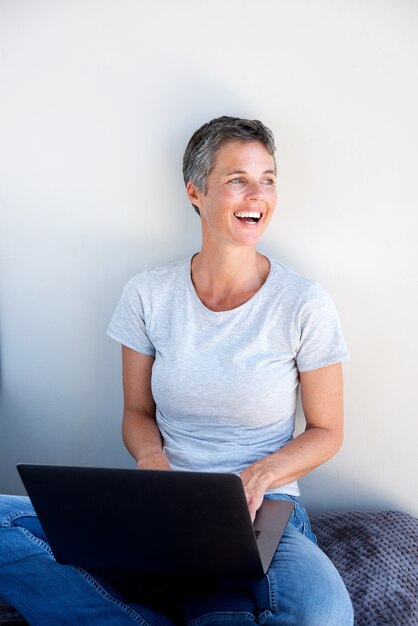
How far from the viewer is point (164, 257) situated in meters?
2.19

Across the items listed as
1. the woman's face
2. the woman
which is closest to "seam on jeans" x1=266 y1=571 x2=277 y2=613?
the woman

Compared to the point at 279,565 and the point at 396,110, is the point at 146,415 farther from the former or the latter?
the point at 396,110

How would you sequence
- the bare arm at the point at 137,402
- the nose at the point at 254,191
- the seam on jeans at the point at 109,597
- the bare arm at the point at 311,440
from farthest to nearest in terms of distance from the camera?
the bare arm at the point at 137,402, the nose at the point at 254,191, the bare arm at the point at 311,440, the seam on jeans at the point at 109,597

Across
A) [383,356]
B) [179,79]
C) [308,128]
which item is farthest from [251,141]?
[383,356]

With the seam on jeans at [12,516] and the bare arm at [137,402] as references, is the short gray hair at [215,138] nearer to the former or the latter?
the bare arm at [137,402]

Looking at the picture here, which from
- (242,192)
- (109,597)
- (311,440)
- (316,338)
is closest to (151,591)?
(109,597)

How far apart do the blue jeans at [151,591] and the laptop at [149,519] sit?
2.7 inches

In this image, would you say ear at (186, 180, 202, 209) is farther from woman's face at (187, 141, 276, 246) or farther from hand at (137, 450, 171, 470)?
hand at (137, 450, 171, 470)

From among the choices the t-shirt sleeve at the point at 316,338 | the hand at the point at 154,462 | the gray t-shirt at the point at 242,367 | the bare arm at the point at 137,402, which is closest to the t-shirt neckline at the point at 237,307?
the gray t-shirt at the point at 242,367

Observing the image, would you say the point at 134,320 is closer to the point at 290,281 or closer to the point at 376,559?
the point at 290,281

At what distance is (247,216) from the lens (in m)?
1.90

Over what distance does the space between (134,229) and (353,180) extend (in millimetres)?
579

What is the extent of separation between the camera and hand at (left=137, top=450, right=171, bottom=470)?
72.9 inches

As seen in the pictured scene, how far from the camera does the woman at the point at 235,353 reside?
183 cm
